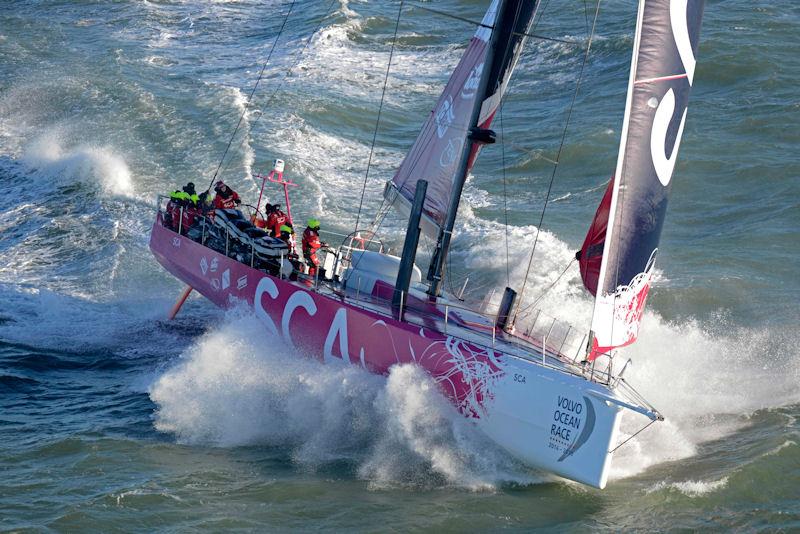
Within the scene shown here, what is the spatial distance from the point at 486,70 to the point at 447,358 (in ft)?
9.36

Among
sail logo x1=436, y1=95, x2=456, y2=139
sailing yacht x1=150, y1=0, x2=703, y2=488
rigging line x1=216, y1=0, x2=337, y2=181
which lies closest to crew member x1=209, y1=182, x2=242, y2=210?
sailing yacht x1=150, y1=0, x2=703, y2=488

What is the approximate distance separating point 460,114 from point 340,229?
5.13 meters

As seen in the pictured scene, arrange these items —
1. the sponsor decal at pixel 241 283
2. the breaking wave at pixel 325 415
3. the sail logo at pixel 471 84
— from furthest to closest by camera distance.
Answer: the sponsor decal at pixel 241 283, the sail logo at pixel 471 84, the breaking wave at pixel 325 415

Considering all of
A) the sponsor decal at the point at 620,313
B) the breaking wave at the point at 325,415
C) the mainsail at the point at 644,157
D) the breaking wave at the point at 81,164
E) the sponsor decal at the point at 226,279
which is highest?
the mainsail at the point at 644,157

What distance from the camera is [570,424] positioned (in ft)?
25.7

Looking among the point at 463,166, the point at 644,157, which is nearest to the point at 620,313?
the point at 644,157

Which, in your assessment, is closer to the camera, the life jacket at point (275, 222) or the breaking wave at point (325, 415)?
the breaking wave at point (325, 415)

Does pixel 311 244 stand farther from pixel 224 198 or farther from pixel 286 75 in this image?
pixel 286 75

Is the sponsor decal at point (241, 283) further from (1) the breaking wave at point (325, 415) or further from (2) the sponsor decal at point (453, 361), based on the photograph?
(2) the sponsor decal at point (453, 361)

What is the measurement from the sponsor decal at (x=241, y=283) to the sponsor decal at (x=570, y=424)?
4328 millimetres

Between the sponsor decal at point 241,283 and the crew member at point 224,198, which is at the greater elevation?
the crew member at point 224,198

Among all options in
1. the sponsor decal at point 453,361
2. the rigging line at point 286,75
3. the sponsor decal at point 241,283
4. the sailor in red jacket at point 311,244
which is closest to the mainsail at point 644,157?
the sponsor decal at point 453,361

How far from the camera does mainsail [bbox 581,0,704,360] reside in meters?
7.93

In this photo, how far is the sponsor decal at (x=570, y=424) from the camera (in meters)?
7.77
